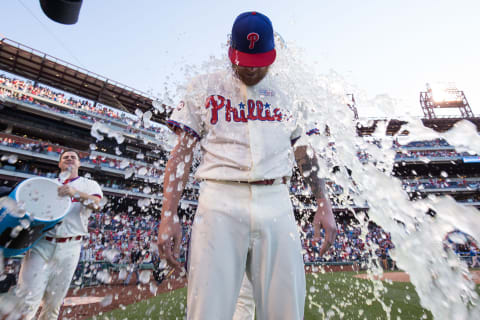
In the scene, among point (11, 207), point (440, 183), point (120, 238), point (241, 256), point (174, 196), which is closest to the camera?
point (241, 256)

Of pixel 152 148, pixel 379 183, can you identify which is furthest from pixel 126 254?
pixel 152 148

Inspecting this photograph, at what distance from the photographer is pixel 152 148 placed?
1222 inches

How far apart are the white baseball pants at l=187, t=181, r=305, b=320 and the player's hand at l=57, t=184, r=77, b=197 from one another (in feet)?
7.19

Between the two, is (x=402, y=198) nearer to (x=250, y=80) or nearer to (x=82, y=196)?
(x=250, y=80)

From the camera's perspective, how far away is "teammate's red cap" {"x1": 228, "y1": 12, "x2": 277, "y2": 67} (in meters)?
1.51

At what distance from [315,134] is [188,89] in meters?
0.92

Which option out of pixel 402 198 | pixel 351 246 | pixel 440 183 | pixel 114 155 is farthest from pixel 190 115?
pixel 440 183

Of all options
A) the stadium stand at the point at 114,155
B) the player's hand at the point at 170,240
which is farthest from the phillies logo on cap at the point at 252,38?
the stadium stand at the point at 114,155

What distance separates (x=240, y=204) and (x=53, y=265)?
8.37ft

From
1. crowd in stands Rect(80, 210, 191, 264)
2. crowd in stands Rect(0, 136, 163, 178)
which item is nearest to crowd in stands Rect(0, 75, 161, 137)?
crowd in stands Rect(0, 136, 163, 178)

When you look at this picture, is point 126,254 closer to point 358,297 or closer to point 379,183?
point 358,297

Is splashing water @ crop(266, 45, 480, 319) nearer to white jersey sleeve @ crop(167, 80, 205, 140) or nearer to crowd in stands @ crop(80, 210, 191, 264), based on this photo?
white jersey sleeve @ crop(167, 80, 205, 140)

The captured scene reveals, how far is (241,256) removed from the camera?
53.0 inches

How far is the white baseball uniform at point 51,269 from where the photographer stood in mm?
2615
